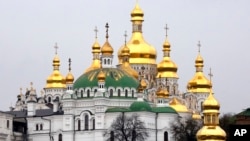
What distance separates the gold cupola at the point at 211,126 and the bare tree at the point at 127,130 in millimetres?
31582

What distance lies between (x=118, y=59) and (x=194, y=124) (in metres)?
16.7

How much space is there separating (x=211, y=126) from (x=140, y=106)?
3478 centimetres

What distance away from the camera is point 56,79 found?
4803 inches

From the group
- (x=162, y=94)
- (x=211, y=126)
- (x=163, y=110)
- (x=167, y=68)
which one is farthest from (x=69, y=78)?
(x=211, y=126)

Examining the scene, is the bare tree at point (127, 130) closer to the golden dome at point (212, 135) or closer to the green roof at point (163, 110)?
the green roof at point (163, 110)

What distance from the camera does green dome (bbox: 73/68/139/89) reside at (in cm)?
10750

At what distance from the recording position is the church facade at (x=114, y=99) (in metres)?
107

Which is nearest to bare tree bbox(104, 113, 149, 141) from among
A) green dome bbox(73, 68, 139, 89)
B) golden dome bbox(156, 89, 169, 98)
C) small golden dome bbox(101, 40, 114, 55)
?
green dome bbox(73, 68, 139, 89)

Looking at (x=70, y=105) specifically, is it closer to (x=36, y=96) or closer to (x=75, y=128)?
(x=75, y=128)

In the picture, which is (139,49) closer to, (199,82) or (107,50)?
(199,82)

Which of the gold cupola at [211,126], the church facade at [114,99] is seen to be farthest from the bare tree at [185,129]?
the gold cupola at [211,126]

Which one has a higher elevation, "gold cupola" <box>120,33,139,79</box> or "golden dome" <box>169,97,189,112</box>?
"gold cupola" <box>120,33,139,79</box>

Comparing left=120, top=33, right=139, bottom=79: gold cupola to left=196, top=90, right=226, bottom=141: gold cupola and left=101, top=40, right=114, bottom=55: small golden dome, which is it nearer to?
left=101, top=40, right=114, bottom=55: small golden dome

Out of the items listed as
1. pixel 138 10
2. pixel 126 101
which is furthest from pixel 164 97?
pixel 138 10
